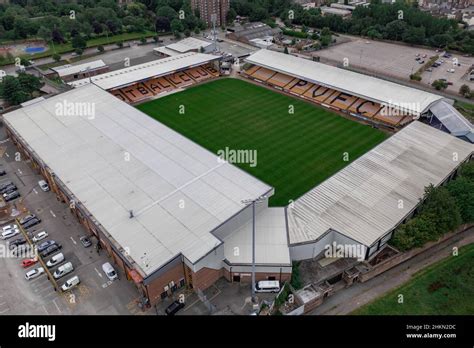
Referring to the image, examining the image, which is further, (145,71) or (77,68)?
(77,68)

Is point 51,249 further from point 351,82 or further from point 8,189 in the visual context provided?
point 351,82

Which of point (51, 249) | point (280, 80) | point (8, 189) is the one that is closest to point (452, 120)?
point (280, 80)

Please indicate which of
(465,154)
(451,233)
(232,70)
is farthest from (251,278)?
(232,70)

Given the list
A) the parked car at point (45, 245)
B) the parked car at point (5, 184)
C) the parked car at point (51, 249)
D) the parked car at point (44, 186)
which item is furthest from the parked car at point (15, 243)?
the parked car at point (5, 184)

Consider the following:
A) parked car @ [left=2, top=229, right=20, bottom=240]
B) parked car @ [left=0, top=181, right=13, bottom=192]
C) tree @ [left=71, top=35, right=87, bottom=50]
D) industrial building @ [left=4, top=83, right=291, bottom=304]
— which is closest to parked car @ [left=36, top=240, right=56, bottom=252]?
industrial building @ [left=4, top=83, right=291, bottom=304]

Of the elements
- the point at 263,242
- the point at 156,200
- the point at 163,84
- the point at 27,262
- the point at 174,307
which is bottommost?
the point at 174,307

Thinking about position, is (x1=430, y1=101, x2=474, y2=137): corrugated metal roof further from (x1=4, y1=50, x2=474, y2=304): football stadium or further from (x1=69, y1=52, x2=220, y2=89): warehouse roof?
(x1=69, y1=52, x2=220, y2=89): warehouse roof
